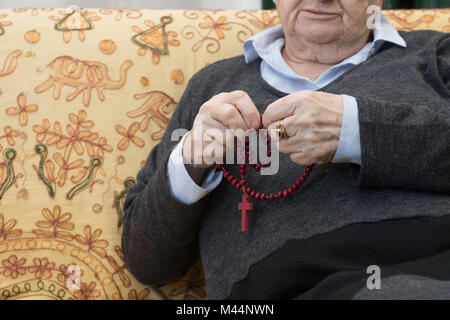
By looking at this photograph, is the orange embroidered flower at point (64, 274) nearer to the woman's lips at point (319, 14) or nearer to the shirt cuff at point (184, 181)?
Result: the shirt cuff at point (184, 181)

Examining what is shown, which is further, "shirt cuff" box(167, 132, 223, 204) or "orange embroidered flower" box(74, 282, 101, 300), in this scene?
"orange embroidered flower" box(74, 282, 101, 300)

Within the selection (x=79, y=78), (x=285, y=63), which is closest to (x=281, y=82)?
(x=285, y=63)

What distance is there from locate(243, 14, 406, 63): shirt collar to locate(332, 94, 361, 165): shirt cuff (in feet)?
0.87

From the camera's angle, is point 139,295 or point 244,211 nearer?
point 244,211

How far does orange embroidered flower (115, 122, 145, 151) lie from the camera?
1.14 metres

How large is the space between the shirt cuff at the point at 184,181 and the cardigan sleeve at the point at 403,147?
0.85 feet

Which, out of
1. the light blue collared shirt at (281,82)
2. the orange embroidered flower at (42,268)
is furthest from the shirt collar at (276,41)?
the orange embroidered flower at (42,268)

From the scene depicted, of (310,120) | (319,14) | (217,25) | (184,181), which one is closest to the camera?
(310,120)

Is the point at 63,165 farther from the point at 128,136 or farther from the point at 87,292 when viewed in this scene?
the point at 87,292

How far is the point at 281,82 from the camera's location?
→ 1079mm

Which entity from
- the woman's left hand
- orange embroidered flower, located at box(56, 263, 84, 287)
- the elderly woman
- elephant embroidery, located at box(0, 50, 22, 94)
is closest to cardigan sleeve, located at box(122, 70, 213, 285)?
the elderly woman

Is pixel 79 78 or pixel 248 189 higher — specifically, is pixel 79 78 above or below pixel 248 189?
above

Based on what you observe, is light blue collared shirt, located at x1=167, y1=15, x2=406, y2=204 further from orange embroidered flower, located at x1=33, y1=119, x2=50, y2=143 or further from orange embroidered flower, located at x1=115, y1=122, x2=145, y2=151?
orange embroidered flower, located at x1=33, y1=119, x2=50, y2=143

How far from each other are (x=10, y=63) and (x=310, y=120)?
2.24 feet
